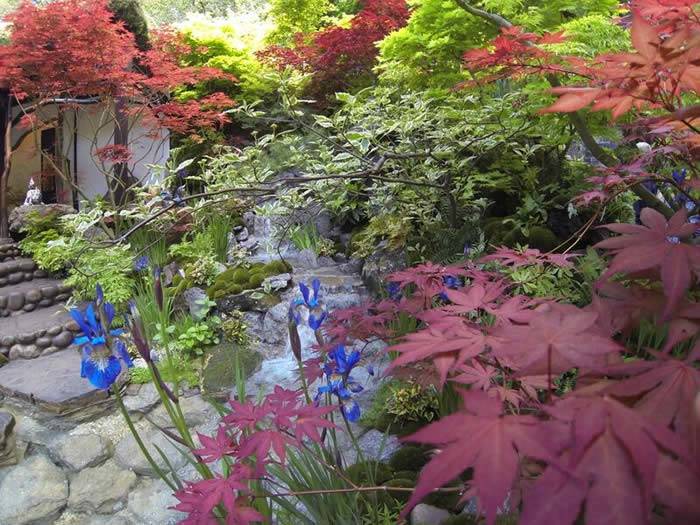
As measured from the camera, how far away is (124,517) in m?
2.67

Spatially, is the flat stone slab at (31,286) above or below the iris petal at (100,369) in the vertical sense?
below

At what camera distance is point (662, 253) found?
0.74 meters

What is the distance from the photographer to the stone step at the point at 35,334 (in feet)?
16.4

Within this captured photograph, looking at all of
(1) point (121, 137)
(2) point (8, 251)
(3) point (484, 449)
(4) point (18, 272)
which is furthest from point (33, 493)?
(1) point (121, 137)

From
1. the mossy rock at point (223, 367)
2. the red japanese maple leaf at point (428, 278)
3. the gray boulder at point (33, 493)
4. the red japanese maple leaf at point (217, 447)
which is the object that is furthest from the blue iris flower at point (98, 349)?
the mossy rock at point (223, 367)

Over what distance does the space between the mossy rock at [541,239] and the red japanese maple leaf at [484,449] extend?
3202 millimetres

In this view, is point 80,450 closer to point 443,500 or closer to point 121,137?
point 443,500

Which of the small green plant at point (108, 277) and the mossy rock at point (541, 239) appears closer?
the mossy rock at point (541, 239)

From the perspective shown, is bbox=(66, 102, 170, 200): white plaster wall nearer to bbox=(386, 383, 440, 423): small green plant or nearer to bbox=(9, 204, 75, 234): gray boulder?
bbox=(9, 204, 75, 234): gray boulder

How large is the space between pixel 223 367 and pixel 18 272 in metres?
4.01

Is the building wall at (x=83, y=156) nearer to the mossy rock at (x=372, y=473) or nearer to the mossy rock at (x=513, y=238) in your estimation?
the mossy rock at (x=513, y=238)

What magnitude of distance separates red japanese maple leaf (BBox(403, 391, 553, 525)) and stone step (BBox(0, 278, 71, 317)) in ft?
20.8

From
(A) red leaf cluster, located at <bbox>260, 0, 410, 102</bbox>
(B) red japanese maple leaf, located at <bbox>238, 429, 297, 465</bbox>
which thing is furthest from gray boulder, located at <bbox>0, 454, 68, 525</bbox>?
(A) red leaf cluster, located at <bbox>260, 0, 410, 102</bbox>

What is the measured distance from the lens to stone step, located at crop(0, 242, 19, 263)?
6539 millimetres
